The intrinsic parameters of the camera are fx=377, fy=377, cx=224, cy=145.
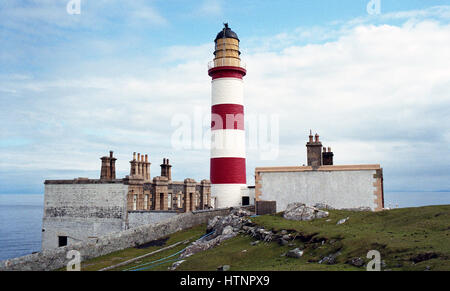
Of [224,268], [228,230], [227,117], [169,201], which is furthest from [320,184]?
[169,201]

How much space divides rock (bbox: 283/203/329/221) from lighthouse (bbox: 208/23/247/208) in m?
11.2

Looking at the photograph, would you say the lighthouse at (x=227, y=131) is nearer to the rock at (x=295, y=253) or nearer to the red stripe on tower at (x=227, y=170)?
the red stripe on tower at (x=227, y=170)

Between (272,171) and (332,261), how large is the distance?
574 inches

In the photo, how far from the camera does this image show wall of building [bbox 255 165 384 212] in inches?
1034

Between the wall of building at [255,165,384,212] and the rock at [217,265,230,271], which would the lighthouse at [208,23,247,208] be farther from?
the rock at [217,265,230,271]

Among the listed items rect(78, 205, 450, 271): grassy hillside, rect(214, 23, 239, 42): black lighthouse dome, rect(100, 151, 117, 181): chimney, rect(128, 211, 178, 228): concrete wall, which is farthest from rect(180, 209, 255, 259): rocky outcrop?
rect(214, 23, 239, 42): black lighthouse dome

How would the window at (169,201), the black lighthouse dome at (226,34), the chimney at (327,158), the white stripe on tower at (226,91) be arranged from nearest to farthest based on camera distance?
the chimney at (327,158) → the white stripe on tower at (226,91) → the black lighthouse dome at (226,34) → the window at (169,201)

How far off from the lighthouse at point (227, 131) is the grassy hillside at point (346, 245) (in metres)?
10.9

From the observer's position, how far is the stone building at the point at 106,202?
32.6 meters

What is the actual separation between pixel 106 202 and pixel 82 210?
280 centimetres

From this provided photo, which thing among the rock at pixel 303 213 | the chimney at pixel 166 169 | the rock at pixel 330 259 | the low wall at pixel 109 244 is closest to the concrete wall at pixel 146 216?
the low wall at pixel 109 244
